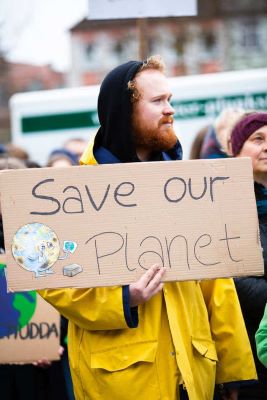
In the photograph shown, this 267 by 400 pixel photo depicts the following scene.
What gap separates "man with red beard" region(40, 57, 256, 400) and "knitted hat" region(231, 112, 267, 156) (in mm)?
512

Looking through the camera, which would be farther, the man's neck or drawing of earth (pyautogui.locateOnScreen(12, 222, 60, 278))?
the man's neck

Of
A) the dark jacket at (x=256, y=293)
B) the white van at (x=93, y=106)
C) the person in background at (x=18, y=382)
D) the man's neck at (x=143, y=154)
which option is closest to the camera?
the man's neck at (x=143, y=154)

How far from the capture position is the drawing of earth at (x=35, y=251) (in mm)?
3031

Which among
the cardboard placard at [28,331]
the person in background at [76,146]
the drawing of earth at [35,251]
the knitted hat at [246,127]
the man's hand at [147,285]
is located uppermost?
the knitted hat at [246,127]

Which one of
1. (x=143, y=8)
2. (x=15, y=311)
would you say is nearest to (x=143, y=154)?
(x=15, y=311)

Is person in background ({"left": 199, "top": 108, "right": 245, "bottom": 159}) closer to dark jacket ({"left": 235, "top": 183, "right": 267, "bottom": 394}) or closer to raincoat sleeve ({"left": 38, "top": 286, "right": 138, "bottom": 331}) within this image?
Answer: dark jacket ({"left": 235, "top": 183, "right": 267, "bottom": 394})

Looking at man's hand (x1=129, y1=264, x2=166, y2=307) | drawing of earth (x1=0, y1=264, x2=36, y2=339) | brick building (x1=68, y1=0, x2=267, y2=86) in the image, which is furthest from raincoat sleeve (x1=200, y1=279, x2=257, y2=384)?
brick building (x1=68, y1=0, x2=267, y2=86)

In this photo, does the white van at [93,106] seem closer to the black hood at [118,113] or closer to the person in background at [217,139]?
the person in background at [217,139]

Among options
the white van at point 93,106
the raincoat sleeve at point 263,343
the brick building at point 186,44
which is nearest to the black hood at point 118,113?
the raincoat sleeve at point 263,343

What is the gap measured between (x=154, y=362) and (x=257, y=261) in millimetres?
540

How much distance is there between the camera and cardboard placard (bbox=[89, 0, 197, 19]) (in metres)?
5.35

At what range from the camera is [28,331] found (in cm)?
445

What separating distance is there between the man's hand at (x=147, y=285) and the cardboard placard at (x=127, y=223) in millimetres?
34

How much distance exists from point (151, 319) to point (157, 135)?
71cm
